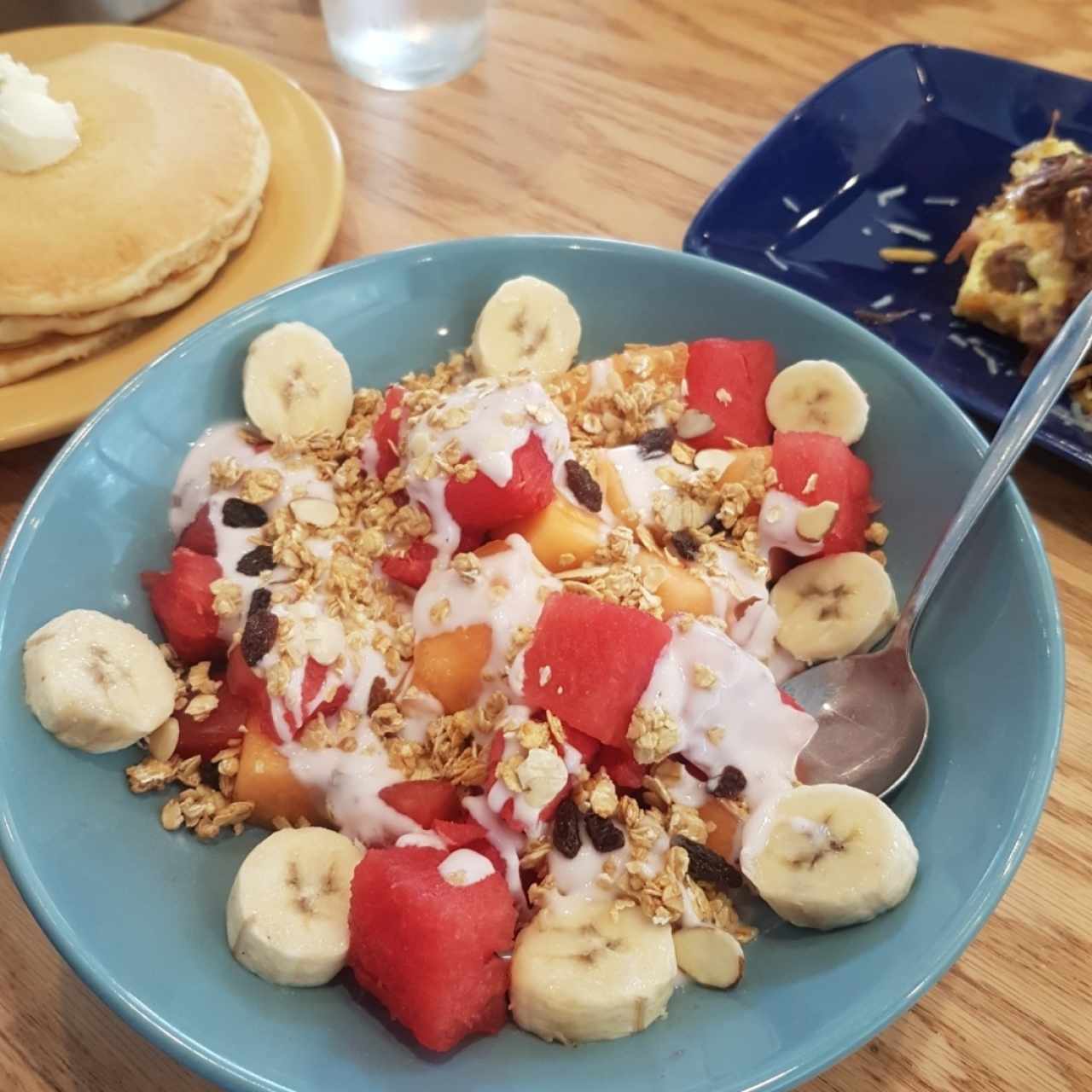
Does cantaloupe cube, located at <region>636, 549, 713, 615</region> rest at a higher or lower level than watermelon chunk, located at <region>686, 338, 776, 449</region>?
lower

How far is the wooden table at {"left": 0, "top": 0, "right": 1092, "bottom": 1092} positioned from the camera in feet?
2.72

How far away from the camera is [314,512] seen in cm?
97

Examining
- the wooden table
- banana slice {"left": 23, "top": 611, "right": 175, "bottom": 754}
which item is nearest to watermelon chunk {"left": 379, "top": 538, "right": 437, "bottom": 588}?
banana slice {"left": 23, "top": 611, "right": 175, "bottom": 754}

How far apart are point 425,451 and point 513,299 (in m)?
0.25

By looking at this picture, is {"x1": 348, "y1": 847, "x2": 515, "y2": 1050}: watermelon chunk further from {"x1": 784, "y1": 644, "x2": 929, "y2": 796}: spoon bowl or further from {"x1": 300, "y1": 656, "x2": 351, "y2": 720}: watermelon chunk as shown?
{"x1": 784, "y1": 644, "x2": 929, "y2": 796}: spoon bowl

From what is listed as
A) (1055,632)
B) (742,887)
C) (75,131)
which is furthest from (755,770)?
(75,131)

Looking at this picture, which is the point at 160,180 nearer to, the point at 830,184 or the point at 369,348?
the point at 369,348

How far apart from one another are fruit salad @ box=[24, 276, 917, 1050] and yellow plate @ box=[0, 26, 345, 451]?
0.24 m

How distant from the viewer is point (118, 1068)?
32.4 inches

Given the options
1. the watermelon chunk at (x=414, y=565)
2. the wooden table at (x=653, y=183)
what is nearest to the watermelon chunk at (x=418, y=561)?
the watermelon chunk at (x=414, y=565)

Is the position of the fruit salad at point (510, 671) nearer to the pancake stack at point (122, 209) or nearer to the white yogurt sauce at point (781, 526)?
the white yogurt sauce at point (781, 526)

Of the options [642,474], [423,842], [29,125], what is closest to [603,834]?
[423,842]

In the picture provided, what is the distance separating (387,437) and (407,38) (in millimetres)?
1024

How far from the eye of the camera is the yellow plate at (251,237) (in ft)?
3.81
